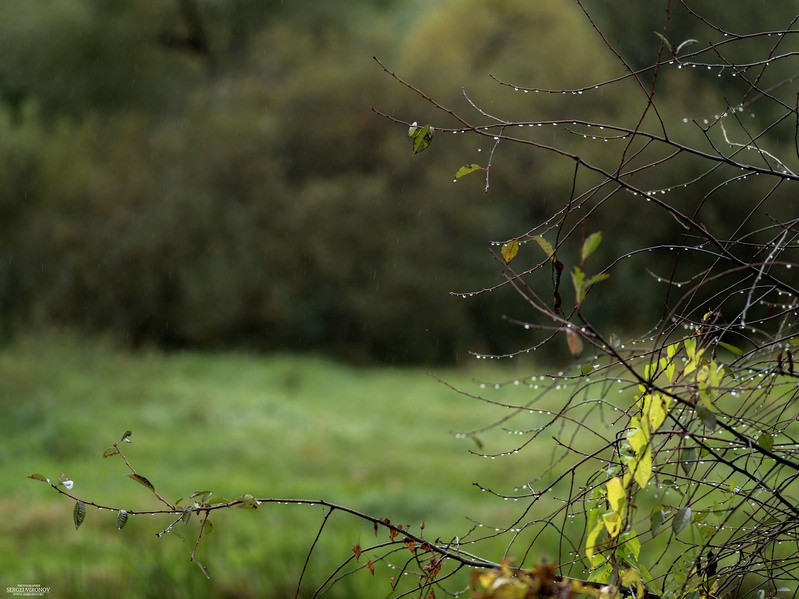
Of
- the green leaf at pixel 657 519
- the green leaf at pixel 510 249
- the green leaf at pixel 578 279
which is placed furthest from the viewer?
the green leaf at pixel 510 249

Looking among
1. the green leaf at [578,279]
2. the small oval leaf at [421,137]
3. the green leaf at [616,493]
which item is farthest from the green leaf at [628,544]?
the small oval leaf at [421,137]

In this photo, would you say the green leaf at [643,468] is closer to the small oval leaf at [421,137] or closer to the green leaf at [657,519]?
the green leaf at [657,519]

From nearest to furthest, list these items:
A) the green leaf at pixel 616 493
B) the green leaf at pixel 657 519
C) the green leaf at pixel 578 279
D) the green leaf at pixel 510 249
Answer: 1. the green leaf at pixel 578 279
2. the green leaf at pixel 616 493
3. the green leaf at pixel 657 519
4. the green leaf at pixel 510 249

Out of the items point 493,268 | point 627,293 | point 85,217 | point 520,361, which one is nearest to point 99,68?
point 85,217

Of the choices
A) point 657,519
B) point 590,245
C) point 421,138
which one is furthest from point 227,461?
point 590,245

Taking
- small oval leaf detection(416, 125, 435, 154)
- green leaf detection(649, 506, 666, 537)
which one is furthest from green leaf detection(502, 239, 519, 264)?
green leaf detection(649, 506, 666, 537)

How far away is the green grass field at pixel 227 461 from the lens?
467 centimetres

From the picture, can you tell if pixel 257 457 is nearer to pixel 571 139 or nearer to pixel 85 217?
pixel 85 217

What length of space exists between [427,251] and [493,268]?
1.60m

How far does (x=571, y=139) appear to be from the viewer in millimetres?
16594

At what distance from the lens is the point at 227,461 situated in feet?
29.1

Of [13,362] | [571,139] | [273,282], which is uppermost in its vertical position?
[571,139]

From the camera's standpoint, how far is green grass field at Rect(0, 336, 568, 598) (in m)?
4.67

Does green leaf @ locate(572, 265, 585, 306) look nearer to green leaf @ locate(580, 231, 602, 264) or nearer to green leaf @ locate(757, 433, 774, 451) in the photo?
green leaf @ locate(580, 231, 602, 264)
